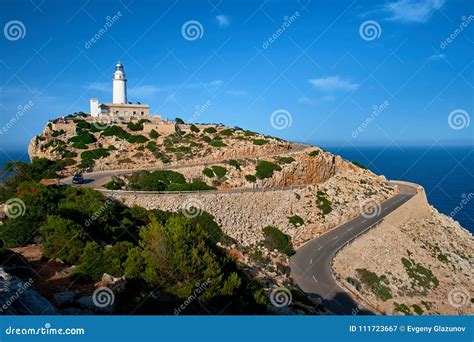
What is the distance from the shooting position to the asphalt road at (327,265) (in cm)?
1727

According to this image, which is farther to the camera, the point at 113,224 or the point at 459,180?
the point at 459,180

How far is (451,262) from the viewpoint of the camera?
27531mm

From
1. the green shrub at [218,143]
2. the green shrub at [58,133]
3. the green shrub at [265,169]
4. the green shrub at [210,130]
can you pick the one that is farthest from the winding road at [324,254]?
the green shrub at [58,133]

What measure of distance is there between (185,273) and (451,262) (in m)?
25.7

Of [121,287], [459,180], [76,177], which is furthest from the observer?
[459,180]

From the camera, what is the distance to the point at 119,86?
47.1 metres

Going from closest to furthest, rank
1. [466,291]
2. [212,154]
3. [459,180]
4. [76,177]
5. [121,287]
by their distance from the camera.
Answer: [121,287] < [466,291] < [76,177] < [212,154] < [459,180]

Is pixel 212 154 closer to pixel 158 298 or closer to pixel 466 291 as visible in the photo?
pixel 466 291

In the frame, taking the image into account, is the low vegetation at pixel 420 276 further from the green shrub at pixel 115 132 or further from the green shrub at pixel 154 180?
the green shrub at pixel 115 132

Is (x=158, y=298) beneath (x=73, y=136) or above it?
beneath

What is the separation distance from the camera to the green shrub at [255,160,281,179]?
31.4 metres

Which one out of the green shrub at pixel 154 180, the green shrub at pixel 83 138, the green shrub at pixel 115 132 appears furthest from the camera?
the green shrub at pixel 115 132

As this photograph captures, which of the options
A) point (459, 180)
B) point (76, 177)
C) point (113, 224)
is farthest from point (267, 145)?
point (459, 180)

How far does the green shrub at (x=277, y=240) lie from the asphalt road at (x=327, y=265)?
0.70 meters
